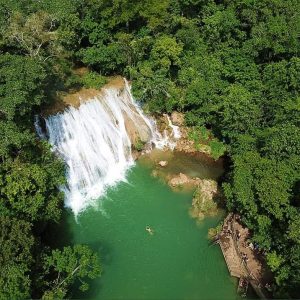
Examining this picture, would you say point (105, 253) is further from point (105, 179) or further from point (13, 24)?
point (13, 24)

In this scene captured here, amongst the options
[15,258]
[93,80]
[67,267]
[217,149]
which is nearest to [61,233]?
[67,267]

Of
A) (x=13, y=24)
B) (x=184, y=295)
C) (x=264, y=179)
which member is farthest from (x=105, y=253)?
(x=13, y=24)

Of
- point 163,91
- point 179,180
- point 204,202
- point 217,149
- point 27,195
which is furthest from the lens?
point 163,91

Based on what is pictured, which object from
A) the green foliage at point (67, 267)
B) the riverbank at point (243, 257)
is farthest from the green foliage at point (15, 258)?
the riverbank at point (243, 257)

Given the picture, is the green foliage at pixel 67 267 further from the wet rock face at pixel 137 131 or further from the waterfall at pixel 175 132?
the waterfall at pixel 175 132

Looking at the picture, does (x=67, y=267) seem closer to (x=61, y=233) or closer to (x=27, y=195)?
(x=27, y=195)

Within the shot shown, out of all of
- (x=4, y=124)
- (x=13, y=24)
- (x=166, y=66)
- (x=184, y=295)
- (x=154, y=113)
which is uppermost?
(x=13, y=24)
